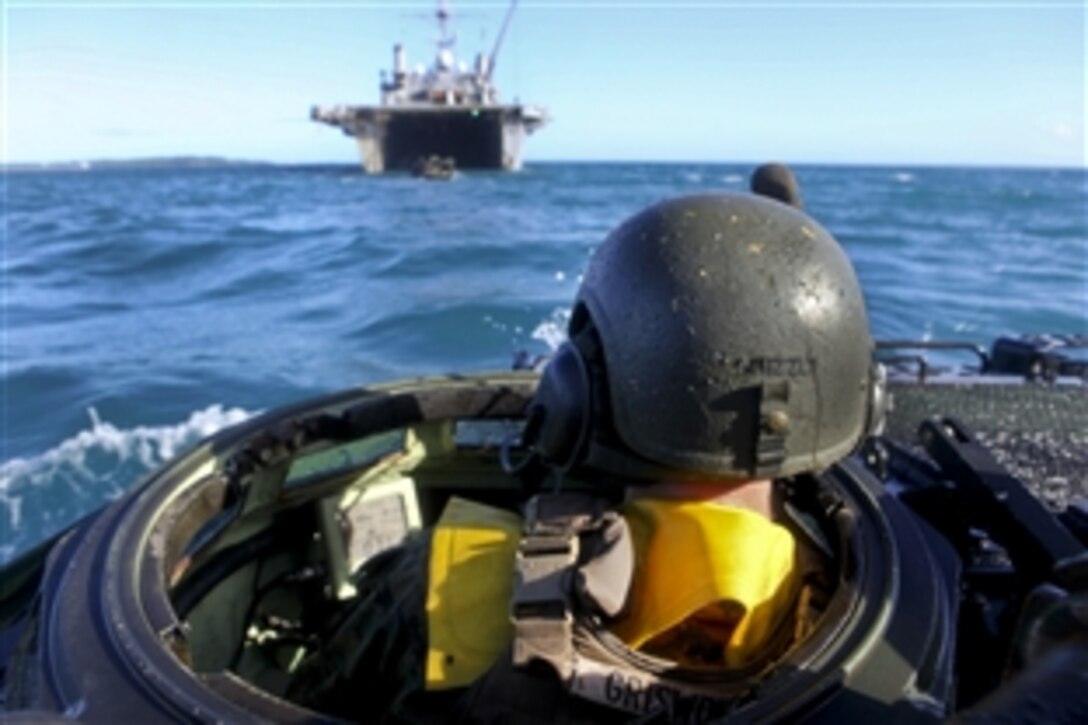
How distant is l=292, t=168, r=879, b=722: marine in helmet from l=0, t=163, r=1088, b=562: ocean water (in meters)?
6.12

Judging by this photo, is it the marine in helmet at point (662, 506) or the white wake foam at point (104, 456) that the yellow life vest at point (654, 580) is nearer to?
the marine in helmet at point (662, 506)

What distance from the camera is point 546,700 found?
1.58 meters

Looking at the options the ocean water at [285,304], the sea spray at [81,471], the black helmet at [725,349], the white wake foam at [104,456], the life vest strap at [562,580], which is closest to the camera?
the life vest strap at [562,580]

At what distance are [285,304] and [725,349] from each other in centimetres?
1376

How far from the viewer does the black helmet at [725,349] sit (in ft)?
5.60

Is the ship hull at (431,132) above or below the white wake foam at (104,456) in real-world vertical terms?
above

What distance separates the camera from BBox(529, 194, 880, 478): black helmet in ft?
5.60

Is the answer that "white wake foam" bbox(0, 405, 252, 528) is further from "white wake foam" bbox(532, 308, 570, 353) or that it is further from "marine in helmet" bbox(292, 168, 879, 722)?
"marine in helmet" bbox(292, 168, 879, 722)

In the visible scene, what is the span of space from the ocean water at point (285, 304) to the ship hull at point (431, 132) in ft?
88.0

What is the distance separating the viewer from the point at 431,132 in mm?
57500

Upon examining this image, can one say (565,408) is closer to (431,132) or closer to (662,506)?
(662,506)

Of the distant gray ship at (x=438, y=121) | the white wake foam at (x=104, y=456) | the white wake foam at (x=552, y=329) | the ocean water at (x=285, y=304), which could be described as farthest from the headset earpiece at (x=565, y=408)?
the distant gray ship at (x=438, y=121)

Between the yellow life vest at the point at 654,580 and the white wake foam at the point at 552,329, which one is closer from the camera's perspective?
the yellow life vest at the point at 654,580

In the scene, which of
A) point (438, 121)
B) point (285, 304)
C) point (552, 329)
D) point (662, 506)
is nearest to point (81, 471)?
point (552, 329)
